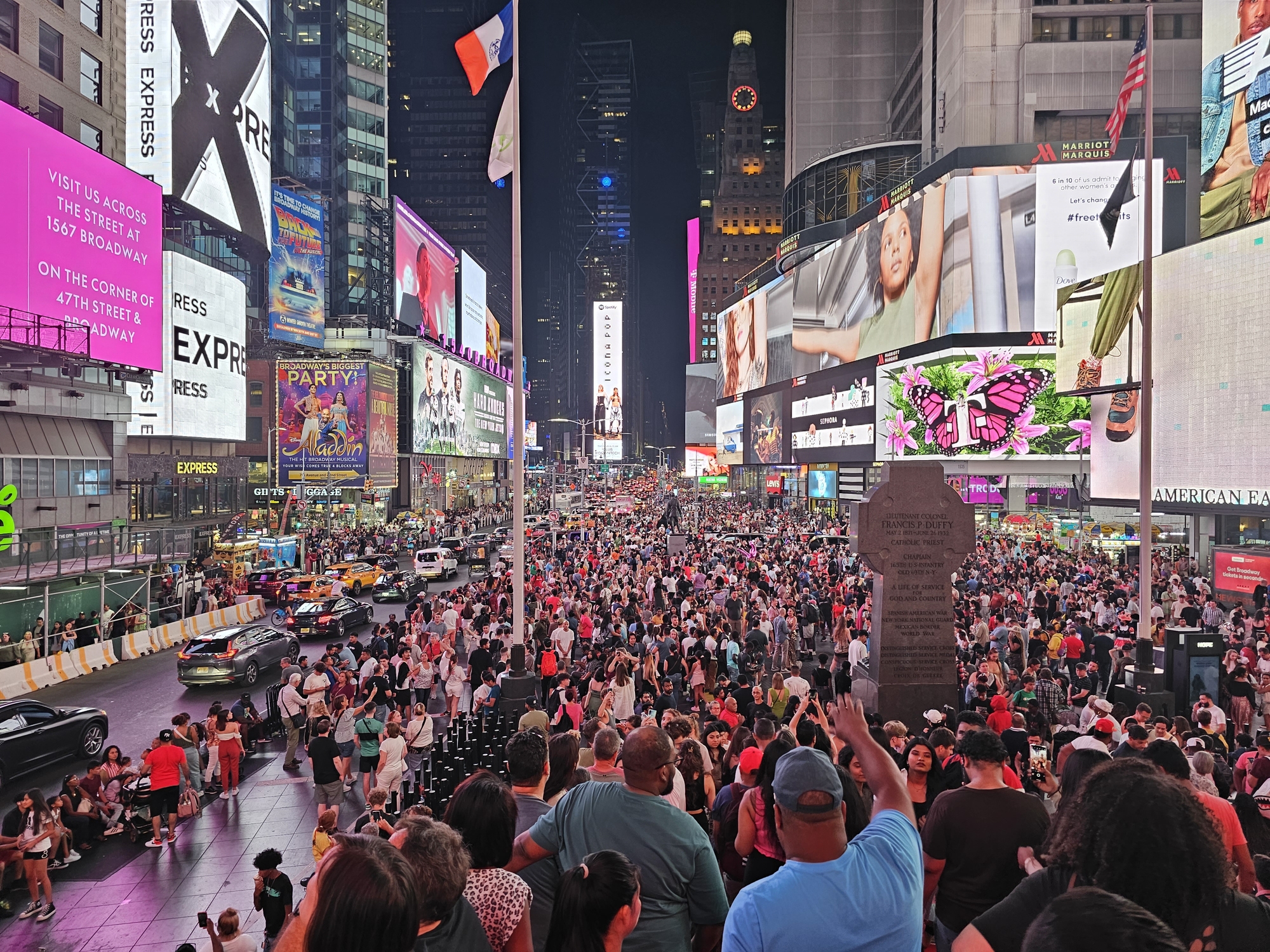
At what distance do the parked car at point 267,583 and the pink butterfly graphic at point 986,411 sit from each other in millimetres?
39488

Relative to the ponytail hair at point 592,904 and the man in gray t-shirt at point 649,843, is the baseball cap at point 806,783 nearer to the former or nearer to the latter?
the ponytail hair at point 592,904

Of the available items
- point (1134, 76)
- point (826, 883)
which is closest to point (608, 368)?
point (1134, 76)

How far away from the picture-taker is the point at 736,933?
8.55 ft

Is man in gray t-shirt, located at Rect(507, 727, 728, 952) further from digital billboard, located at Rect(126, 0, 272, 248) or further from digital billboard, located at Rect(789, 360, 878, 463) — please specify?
digital billboard, located at Rect(789, 360, 878, 463)

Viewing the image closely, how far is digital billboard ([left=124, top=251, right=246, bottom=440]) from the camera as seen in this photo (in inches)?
1554

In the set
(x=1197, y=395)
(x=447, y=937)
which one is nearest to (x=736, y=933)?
(x=447, y=937)

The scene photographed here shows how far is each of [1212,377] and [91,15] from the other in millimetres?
44201

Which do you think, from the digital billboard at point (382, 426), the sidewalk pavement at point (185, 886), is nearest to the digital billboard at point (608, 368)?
the digital billboard at point (382, 426)

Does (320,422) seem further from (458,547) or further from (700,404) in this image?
(700,404)

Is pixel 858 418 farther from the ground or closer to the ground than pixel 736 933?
farther from the ground

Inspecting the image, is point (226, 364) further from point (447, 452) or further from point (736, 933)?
point (736, 933)

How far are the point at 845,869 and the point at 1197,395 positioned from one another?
33383 mm

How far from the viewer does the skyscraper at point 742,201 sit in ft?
552

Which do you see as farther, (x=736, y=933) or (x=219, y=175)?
(x=219, y=175)
